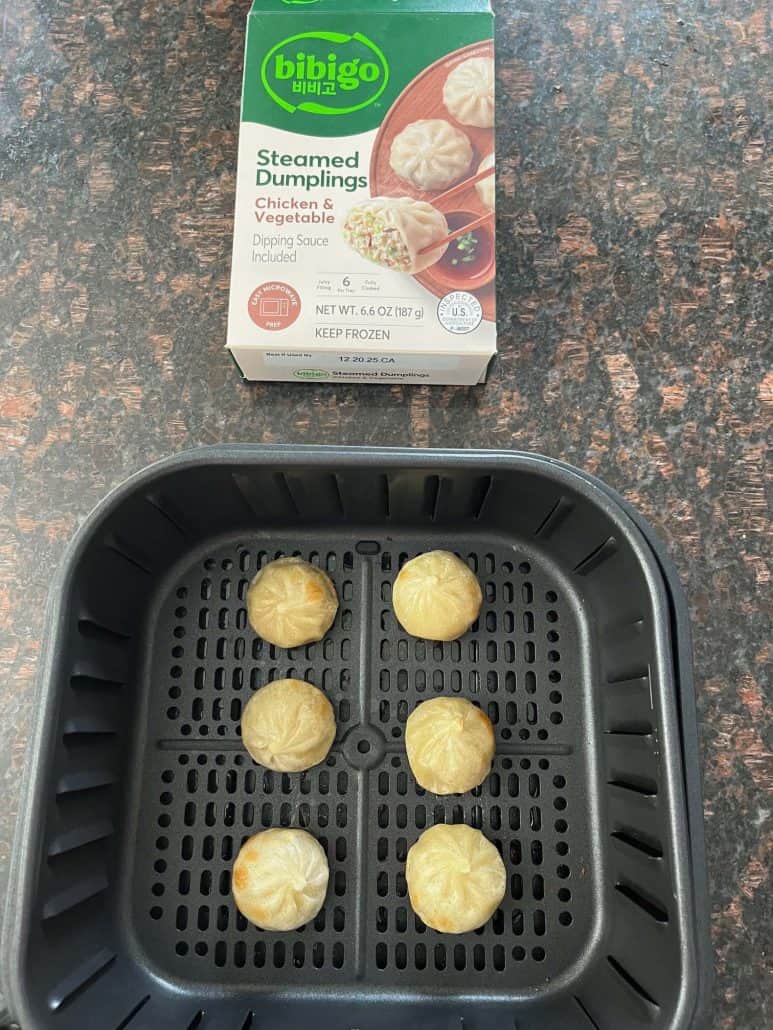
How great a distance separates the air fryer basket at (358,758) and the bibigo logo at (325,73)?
1.12 feet

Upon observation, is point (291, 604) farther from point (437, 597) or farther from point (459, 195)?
point (459, 195)

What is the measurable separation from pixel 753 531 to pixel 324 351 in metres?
0.46

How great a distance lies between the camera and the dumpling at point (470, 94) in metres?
0.71

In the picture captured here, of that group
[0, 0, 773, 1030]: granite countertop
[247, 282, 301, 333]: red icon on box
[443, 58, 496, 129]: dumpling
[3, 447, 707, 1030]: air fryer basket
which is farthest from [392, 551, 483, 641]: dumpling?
[443, 58, 496, 129]: dumpling

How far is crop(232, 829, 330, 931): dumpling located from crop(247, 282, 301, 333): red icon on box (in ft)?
1.51

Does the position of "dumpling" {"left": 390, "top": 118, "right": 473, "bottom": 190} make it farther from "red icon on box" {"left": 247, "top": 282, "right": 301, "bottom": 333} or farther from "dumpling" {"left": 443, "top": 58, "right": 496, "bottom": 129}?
"red icon on box" {"left": 247, "top": 282, "right": 301, "bottom": 333}

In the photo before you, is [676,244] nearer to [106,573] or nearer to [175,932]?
[106,573]

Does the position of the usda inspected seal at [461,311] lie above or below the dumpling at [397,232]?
below

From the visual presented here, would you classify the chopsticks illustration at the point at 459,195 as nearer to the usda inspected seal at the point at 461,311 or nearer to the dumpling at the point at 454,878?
the usda inspected seal at the point at 461,311

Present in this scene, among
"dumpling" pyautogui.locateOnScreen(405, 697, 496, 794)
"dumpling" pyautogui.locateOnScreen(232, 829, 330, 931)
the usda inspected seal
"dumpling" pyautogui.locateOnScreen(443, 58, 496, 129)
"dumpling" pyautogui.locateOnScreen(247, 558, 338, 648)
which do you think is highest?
"dumpling" pyautogui.locateOnScreen(443, 58, 496, 129)

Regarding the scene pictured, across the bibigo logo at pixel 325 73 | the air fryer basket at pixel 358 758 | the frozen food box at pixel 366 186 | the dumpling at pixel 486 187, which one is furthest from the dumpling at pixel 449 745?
the bibigo logo at pixel 325 73

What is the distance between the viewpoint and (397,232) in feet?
2.30

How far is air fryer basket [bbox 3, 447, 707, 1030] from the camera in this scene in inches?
24.1

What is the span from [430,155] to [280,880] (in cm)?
66
